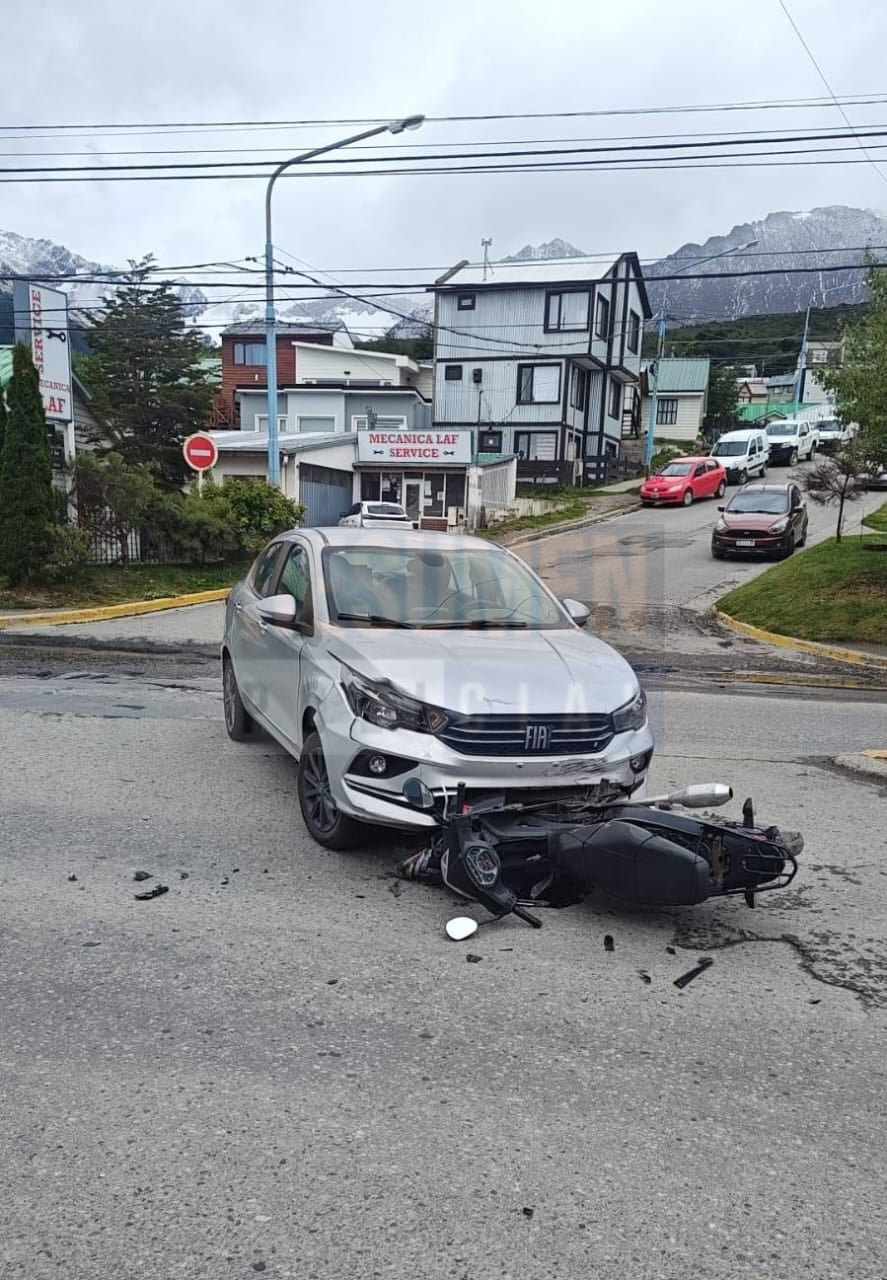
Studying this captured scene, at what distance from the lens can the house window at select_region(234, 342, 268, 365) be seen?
53.5 metres

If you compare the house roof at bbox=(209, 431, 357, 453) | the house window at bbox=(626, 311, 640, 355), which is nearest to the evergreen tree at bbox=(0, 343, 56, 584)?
the house roof at bbox=(209, 431, 357, 453)

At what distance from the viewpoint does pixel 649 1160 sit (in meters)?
2.67

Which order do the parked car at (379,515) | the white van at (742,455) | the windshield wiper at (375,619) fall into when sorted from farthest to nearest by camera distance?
the white van at (742,455)
the parked car at (379,515)
the windshield wiper at (375,619)

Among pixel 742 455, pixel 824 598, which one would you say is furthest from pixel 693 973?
pixel 742 455

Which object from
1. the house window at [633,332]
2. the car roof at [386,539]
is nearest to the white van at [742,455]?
the house window at [633,332]

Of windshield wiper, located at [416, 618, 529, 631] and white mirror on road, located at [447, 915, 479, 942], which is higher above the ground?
windshield wiper, located at [416, 618, 529, 631]

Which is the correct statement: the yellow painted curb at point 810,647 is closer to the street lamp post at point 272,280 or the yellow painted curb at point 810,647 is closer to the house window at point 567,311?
the street lamp post at point 272,280

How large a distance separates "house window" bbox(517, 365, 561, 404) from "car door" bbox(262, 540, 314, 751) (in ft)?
126

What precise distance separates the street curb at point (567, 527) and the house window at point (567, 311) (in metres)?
11.4

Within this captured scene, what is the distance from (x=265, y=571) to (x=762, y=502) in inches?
741

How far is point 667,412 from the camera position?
6106cm

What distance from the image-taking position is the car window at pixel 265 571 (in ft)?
21.9

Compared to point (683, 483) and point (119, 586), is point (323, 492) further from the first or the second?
point (119, 586)

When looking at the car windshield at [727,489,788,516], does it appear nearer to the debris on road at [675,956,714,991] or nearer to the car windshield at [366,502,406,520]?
the car windshield at [366,502,406,520]
